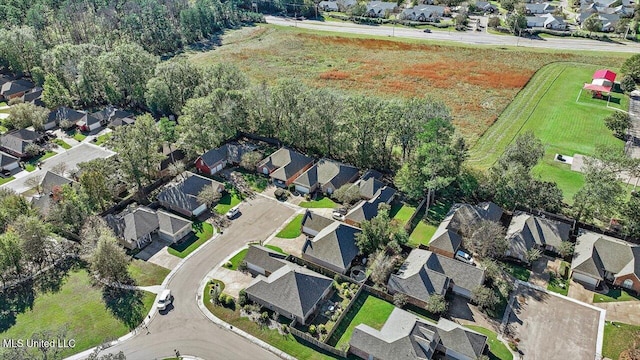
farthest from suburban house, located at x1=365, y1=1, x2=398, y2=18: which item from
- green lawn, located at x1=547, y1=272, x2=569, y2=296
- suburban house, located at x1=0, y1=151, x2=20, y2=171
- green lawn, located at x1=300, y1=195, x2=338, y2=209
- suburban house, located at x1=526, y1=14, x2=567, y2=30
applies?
green lawn, located at x1=547, y1=272, x2=569, y2=296

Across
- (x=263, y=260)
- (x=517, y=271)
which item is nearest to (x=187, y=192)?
(x=263, y=260)

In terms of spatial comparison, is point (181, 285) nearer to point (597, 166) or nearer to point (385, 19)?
point (597, 166)

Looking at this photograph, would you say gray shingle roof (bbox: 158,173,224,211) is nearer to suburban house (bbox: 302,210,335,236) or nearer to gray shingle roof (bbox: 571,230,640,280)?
suburban house (bbox: 302,210,335,236)

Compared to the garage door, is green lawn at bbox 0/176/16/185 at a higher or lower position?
lower

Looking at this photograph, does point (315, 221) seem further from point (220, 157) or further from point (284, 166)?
point (220, 157)

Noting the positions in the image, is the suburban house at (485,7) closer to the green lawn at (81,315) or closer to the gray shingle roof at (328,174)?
the gray shingle roof at (328,174)

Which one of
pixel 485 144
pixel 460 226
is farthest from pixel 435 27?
pixel 460 226
